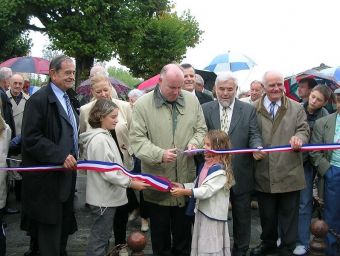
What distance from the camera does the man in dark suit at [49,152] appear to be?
381 centimetres

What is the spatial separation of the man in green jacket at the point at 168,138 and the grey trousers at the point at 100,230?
1.78 feet

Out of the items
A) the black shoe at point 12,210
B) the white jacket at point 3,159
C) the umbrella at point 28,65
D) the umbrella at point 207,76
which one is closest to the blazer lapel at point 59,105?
the white jacket at point 3,159

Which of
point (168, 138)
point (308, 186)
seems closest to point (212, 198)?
point (168, 138)

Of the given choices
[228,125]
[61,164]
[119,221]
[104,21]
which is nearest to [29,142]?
[61,164]

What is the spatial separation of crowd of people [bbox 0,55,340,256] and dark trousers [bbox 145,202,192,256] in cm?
1

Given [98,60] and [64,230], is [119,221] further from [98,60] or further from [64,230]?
[98,60]

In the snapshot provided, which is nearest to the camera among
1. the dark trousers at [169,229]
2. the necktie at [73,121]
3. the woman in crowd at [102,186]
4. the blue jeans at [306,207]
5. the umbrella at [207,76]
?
the woman in crowd at [102,186]

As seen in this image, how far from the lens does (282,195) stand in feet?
15.6

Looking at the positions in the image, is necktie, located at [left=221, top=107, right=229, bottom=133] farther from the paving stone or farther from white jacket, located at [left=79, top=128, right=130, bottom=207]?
the paving stone

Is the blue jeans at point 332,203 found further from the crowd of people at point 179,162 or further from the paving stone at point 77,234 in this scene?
the paving stone at point 77,234

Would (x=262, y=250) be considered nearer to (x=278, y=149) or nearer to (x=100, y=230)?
(x=278, y=149)

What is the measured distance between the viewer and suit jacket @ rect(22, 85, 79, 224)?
3807mm

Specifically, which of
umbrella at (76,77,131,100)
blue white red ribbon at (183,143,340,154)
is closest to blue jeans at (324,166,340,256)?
blue white red ribbon at (183,143,340,154)

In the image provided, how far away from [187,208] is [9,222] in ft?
11.7
